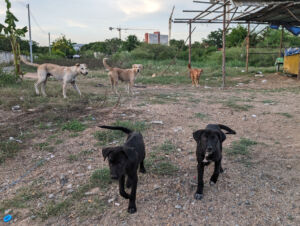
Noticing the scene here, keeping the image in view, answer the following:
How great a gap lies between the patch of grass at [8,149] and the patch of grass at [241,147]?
3480 mm

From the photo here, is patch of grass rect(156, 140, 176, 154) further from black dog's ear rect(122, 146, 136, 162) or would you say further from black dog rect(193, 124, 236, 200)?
black dog's ear rect(122, 146, 136, 162)

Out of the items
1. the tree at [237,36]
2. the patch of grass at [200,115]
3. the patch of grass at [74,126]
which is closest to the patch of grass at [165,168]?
the patch of grass at [74,126]

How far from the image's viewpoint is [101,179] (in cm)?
317

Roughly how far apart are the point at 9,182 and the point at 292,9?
11.7 metres

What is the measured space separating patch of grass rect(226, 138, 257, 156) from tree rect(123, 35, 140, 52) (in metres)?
37.4

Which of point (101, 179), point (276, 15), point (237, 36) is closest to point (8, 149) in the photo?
point (101, 179)

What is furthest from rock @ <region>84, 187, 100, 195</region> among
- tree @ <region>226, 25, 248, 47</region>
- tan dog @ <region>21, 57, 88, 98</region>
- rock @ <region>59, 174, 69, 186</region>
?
tree @ <region>226, 25, 248, 47</region>

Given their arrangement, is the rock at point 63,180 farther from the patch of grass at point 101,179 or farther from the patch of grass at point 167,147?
the patch of grass at point 167,147

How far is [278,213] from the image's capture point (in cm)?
251

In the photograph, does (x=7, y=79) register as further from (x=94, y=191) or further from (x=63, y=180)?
(x=94, y=191)

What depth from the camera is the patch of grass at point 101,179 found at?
A: 307cm

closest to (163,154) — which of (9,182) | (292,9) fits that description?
(9,182)

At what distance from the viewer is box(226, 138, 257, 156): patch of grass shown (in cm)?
392

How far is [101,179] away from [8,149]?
6.22 feet
